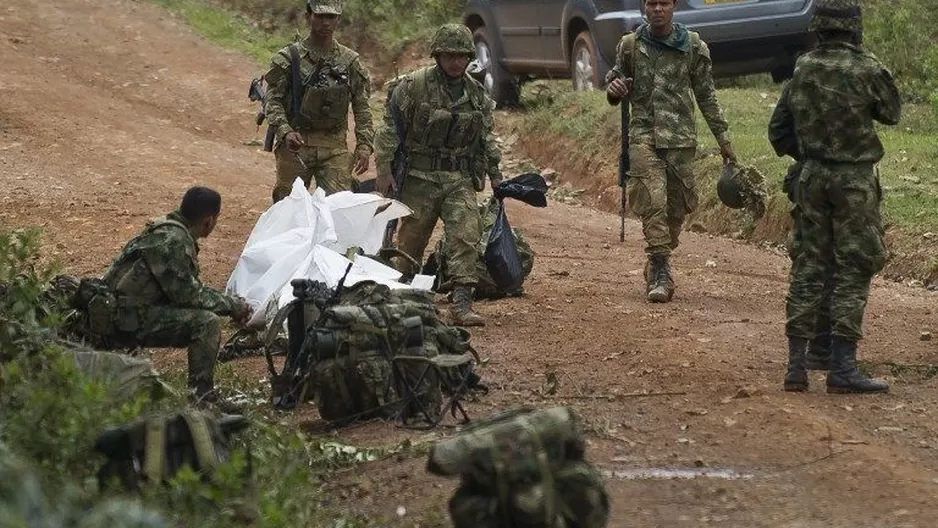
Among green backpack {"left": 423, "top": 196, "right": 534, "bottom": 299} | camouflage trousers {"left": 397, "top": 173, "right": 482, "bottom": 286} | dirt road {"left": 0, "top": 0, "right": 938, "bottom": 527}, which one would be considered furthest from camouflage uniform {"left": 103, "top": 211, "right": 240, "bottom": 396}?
green backpack {"left": 423, "top": 196, "right": 534, "bottom": 299}

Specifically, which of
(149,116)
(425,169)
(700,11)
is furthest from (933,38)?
(425,169)

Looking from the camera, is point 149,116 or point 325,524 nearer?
point 325,524

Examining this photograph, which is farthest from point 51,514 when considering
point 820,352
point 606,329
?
point 606,329

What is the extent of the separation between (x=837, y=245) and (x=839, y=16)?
974 millimetres

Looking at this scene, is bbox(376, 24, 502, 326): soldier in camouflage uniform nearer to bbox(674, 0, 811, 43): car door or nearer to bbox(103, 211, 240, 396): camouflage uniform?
bbox(103, 211, 240, 396): camouflage uniform

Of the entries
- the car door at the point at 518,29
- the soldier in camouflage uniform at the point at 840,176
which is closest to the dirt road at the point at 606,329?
the soldier in camouflage uniform at the point at 840,176

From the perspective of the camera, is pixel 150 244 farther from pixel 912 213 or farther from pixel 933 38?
pixel 933 38

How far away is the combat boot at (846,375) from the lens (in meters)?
7.99

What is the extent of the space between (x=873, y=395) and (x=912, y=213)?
481 centimetres

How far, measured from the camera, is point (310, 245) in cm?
964

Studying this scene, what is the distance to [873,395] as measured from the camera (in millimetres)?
7980

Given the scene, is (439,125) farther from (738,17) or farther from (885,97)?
(738,17)

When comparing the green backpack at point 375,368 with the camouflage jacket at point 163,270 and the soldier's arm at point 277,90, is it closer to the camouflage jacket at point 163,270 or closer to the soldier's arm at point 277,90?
the camouflage jacket at point 163,270

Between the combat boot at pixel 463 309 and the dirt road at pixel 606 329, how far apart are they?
156 mm
